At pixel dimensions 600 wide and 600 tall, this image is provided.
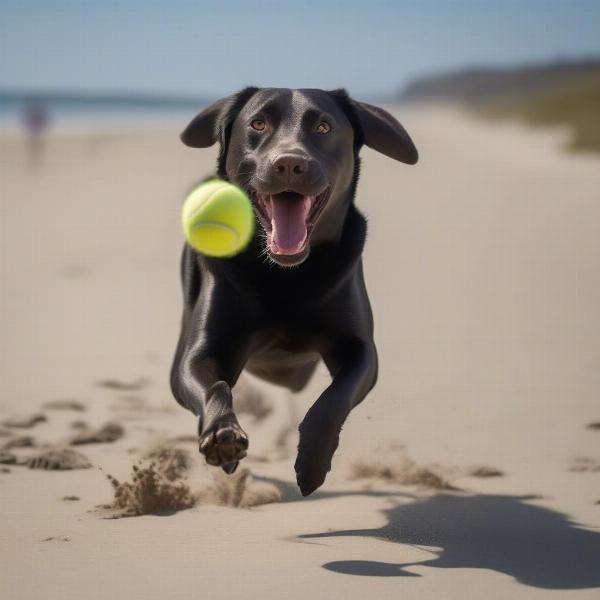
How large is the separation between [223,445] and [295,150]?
1132mm

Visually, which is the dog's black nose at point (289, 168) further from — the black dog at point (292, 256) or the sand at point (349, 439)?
the sand at point (349, 439)

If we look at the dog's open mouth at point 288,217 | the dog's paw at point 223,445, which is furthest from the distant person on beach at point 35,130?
the dog's paw at point 223,445

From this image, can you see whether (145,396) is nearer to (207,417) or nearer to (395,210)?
(207,417)

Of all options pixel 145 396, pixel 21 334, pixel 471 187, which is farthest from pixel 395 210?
pixel 145 396

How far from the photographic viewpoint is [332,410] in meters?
3.79

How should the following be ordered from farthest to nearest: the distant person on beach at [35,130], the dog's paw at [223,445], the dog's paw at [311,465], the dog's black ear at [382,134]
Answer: the distant person on beach at [35,130] → the dog's black ear at [382,134] → the dog's paw at [311,465] → the dog's paw at [223,445]

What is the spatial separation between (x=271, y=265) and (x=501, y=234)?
7957 mm

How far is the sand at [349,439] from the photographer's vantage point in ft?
11.5

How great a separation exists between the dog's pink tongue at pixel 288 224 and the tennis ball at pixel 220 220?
0.36ft

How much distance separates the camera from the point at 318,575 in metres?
3.40

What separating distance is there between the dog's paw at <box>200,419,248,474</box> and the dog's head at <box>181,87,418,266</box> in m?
0.79

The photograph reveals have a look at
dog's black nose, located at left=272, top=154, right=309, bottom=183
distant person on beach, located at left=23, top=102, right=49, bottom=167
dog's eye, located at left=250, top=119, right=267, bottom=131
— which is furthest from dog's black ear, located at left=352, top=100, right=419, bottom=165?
distant person on beach, located at left=23, top=102, right=49, bottom=167

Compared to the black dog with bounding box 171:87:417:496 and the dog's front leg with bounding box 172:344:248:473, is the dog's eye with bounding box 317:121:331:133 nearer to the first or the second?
the black dog with bounding box 171:87:417:496

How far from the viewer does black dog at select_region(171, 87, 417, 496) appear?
4066 millimetres
